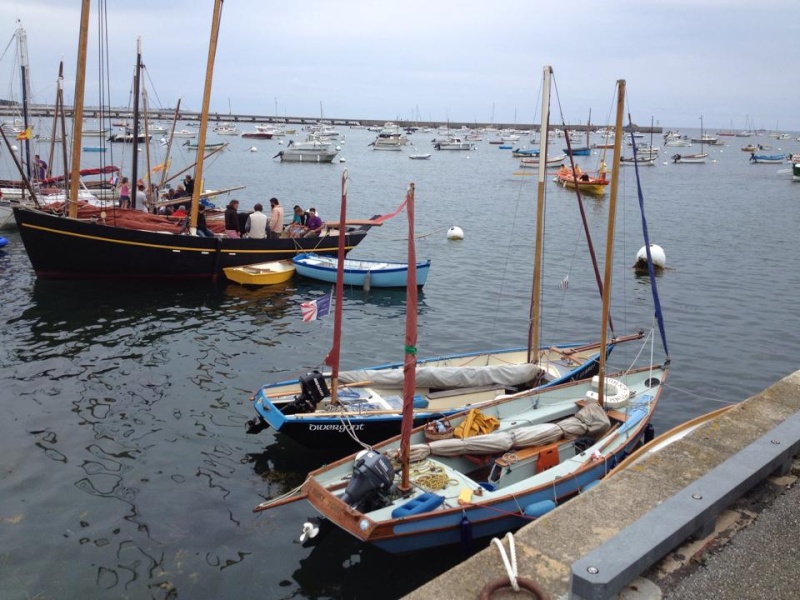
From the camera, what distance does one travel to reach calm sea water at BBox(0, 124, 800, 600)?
10594mm

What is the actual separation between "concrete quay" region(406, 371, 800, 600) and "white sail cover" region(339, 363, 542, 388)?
8.52m

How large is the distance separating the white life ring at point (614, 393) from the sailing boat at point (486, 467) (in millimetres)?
23

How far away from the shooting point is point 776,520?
19.3 feet

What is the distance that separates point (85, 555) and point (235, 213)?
774 inches

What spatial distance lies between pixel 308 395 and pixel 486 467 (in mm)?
3723

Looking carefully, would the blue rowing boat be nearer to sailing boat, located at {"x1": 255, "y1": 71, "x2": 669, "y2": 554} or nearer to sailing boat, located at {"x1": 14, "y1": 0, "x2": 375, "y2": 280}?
Answer: sailing boat, located at {"x1": 14, "y1": 0, "x2": 375, "y2": 280}

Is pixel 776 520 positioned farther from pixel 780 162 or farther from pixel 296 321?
pixel 780 162

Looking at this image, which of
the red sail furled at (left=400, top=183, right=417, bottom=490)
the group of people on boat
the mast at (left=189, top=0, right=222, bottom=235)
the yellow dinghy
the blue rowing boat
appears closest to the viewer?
the red sail furled at (left=400, top=183, right=417, bottom=490)

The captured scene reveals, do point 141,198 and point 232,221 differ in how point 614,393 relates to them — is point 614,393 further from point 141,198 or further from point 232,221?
point 141,198

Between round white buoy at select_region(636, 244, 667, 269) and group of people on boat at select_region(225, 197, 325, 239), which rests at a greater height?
group of people on boat at select_region(225, 197, 325, 239)

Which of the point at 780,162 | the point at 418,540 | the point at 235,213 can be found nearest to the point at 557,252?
the point at 235,213

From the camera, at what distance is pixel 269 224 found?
28.8 m

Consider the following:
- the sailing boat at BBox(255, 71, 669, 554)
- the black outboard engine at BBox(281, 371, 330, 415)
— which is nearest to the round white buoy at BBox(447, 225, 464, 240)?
the sailing boat at BBox(255, 71, 669, 554)

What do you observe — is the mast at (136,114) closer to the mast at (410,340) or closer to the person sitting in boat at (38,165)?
the person sitting in boat at (38,165)
